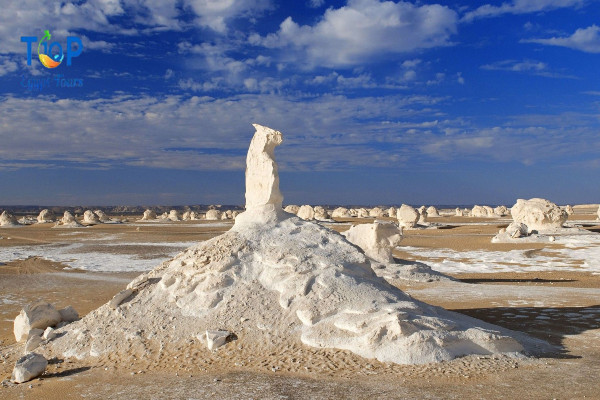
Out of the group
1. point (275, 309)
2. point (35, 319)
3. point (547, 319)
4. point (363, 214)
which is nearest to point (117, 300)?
point (35, 319)

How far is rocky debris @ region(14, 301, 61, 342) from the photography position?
7.43 m

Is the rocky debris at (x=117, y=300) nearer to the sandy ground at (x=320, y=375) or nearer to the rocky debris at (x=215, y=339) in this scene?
the sandy ground at (x=320, y=375)

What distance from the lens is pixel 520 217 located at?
28.5 m

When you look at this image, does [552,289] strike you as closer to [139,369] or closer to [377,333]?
[377,333]

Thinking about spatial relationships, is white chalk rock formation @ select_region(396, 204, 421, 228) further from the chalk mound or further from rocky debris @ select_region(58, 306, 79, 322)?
rocky debris @ select_region(58, 306, 79, 322)

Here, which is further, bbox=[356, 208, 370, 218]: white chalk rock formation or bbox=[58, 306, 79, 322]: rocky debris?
bbox=[356, 208, 370, 218]: white chalk rock formation

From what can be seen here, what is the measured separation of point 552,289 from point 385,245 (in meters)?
4.47

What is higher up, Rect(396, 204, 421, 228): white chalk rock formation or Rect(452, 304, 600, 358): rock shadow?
Rect(396, 204, 421, 228): white chalk rock formation

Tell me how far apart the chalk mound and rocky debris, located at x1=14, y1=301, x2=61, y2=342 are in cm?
62

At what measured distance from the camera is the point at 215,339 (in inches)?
244

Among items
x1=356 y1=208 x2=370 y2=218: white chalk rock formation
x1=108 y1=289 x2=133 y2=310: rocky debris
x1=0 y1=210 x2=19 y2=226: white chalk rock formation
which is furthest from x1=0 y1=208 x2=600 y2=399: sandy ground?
x1=356 y1=208 x2=370 y2=218: white chalk rock formation

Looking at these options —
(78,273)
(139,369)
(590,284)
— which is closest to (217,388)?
(139,369)

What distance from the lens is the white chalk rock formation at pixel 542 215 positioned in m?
27.4

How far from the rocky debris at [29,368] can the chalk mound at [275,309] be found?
53cm
